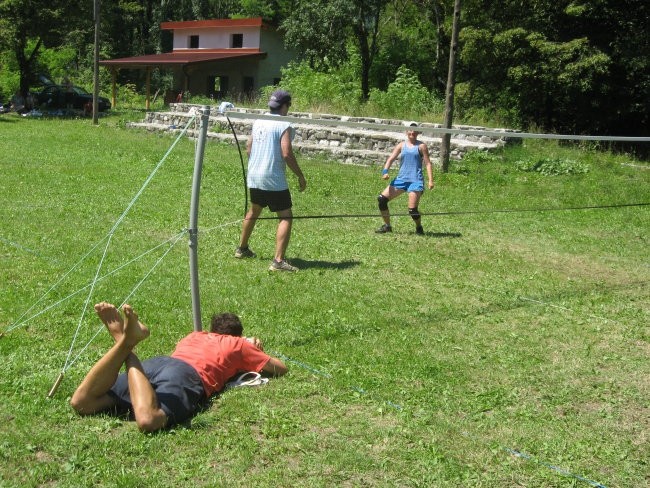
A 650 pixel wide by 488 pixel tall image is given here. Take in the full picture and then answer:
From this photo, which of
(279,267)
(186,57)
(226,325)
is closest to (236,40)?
(186,57)

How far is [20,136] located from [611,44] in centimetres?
1720

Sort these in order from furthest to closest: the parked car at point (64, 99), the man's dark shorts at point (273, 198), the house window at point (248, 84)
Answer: the house window at point (248, 84) < the parked car at point (64, 99) < the man's dark shorts at point (273, 198)

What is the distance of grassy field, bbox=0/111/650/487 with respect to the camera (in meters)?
4.09

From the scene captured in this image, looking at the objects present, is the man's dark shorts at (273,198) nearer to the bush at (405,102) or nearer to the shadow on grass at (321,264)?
the shadow on grass at (321,264)

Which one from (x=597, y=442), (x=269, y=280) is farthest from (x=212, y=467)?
(x=269, y=280)

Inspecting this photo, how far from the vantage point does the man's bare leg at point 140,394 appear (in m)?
4.20

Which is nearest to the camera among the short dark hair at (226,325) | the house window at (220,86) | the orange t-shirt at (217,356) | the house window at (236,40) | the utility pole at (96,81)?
the orange t-shirt at (217,356)

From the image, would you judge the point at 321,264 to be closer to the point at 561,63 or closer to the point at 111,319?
the point at 111,319

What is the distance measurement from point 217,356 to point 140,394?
69cm

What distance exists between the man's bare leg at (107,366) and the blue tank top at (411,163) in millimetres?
6716

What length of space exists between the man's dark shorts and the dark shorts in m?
3.59

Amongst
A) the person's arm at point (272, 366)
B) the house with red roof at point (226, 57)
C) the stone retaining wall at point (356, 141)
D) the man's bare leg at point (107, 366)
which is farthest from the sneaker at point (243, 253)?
the house with red roof at point (226, 57)

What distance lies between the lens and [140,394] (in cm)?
424

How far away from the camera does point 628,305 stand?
7684mm
